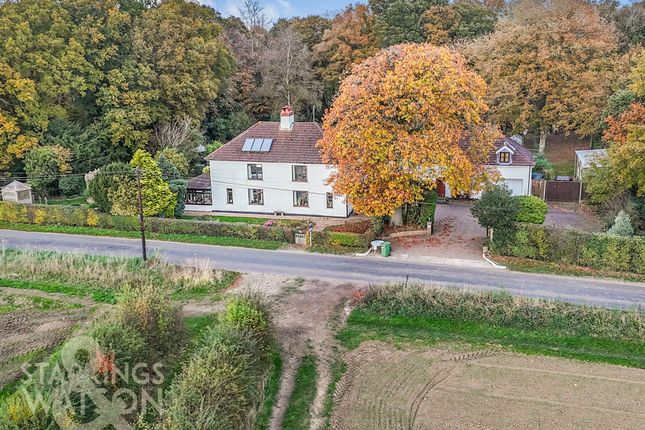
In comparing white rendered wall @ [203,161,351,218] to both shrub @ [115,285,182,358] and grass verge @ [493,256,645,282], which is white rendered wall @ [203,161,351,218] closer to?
grass verge @ [493,256,645,282]

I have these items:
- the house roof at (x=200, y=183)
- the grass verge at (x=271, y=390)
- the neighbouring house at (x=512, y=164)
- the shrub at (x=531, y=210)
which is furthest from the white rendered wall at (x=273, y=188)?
the grass verge at (x=271, y=390)

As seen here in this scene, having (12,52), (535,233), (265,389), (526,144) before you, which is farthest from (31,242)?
(526,144)

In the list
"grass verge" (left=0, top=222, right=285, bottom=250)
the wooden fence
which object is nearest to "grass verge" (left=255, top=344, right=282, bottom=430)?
"grass verge" (left=0, top=222, right=285, bottom=250)

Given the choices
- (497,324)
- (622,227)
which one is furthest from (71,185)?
(622,227)

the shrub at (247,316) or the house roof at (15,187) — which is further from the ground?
the house roof at (15,187)

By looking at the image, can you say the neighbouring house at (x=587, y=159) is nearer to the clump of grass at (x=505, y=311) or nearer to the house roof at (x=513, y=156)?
the house roof at (x=513, y=156)

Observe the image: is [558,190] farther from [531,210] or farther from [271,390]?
[271,390]
